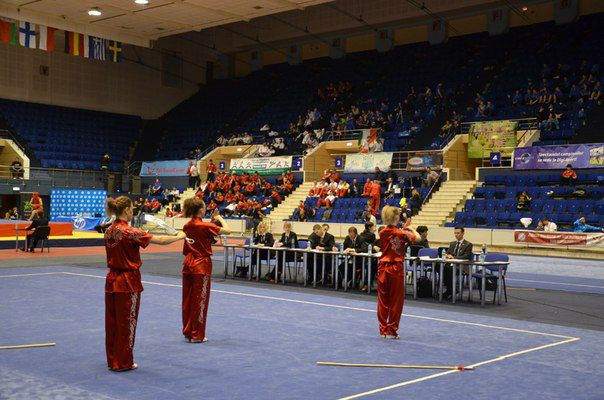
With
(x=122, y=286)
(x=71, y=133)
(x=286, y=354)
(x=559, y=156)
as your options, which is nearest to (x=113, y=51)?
(x=71, y=133)

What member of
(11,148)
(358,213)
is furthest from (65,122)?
(358,213)

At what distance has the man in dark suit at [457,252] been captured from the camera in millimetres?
13350

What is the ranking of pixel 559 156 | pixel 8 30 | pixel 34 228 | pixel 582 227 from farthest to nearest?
pixel 8 30 → pixel 559 156 → pixel 582 227 → pixel 34 228

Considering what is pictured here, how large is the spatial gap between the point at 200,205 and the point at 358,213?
22147mm

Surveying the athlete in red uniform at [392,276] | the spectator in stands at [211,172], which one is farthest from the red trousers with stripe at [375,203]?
the athlete in red uniform at [392,276]

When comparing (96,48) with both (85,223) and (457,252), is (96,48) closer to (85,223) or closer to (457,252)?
(85,223)

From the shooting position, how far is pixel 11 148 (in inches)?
1523

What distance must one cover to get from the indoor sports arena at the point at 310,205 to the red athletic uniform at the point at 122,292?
23 millimetres

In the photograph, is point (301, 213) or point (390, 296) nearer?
point (390, 296)

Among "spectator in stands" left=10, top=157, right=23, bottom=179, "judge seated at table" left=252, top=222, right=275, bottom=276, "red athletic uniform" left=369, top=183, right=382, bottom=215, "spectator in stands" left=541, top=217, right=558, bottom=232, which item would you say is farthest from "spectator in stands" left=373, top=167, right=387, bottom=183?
"spectator in stands" left=10, top=157, right=23, bottom=179

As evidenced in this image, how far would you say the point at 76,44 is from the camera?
32938mm

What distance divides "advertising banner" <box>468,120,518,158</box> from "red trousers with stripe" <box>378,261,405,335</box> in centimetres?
2180

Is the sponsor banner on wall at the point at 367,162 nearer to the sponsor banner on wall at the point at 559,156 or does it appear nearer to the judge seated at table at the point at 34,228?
the sponsor banner on wall at the point at 559,156

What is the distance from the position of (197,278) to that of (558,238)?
18922 millimetres
